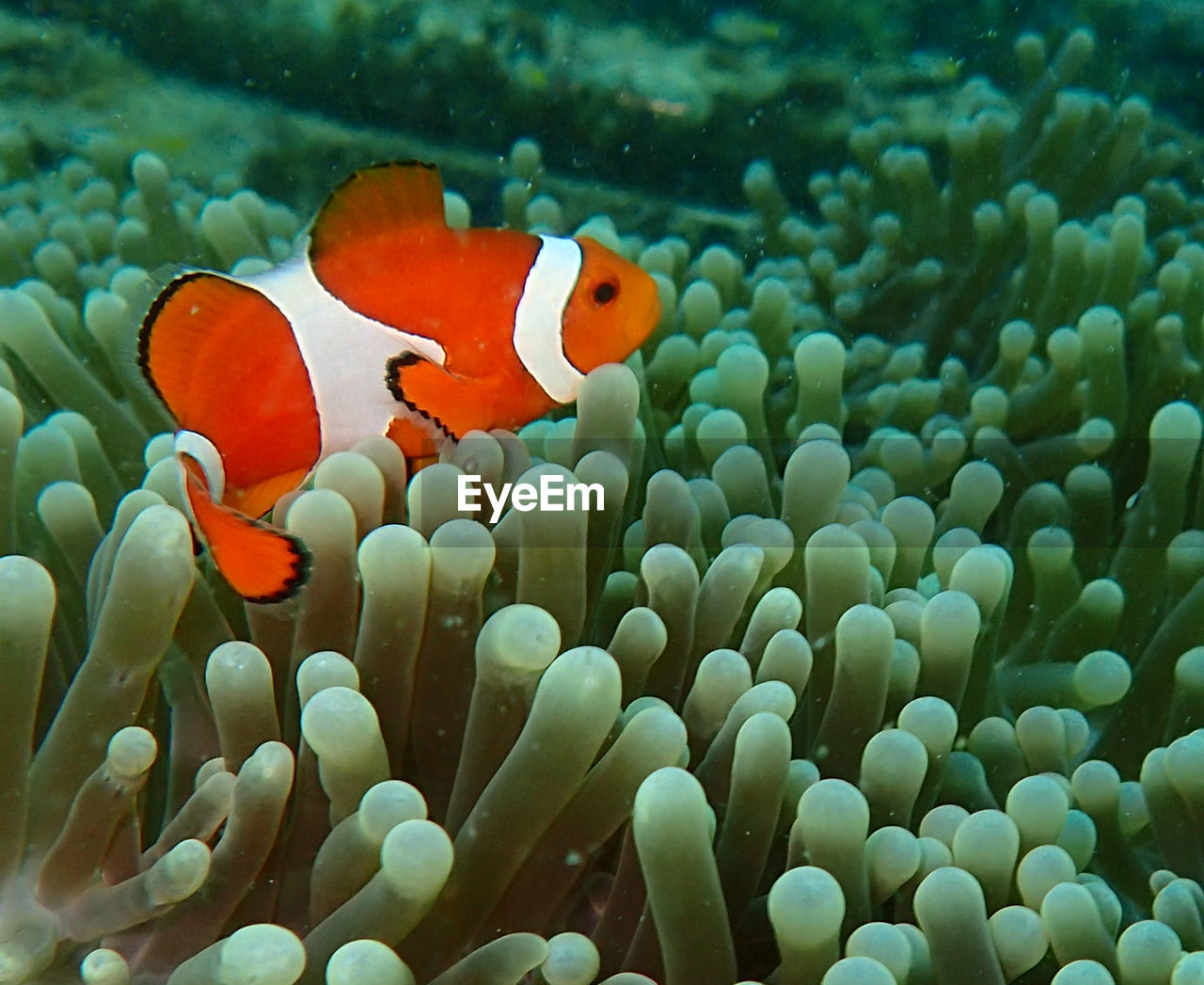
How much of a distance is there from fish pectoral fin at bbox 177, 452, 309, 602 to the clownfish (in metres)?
0.14

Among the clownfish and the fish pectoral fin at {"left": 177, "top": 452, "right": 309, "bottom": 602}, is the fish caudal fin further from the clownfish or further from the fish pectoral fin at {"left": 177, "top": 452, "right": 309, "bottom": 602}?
the fish pectoral fin at {"left": 177, "top": 452, "right": 309, "bottom": 602}

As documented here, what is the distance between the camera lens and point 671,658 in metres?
1.13

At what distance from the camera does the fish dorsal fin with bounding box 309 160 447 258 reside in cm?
129

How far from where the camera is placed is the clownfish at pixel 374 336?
48.0 inches

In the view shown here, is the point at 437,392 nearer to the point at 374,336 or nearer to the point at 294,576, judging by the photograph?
the point at 374,336

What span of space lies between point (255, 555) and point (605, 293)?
0.54 meters

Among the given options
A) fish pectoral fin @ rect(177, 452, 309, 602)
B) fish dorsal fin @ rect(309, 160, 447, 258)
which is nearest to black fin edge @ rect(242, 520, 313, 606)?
fish pectoral fin @ rect(177, 452, 309, 602)

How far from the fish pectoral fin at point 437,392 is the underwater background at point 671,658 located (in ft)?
0.21

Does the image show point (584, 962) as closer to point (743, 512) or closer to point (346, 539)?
point (346, 539)

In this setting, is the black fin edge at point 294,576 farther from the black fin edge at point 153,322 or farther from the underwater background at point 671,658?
the black fin edge at point 153,322

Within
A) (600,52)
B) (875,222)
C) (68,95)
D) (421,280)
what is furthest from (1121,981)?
(68,95)

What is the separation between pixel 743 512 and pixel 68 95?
2.51 meters

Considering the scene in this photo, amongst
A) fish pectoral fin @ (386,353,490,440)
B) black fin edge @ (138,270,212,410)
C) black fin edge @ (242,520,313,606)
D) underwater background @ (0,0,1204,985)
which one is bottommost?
underwater background @ (0,0,1204,985)

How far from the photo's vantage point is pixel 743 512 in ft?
4.72
